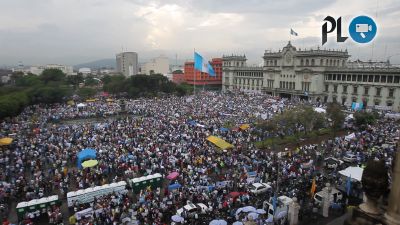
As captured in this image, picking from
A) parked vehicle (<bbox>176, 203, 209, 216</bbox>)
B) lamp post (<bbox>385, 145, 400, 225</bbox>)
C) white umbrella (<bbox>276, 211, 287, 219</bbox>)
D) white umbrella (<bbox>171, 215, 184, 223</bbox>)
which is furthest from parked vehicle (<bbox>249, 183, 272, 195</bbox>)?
lamp post (<bbox>385, 145, 400, 225</bbox>)

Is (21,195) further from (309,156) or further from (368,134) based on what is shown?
(368,134)

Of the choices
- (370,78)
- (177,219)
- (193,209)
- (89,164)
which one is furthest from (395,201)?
(370,78)

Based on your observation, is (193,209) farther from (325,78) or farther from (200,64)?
(325,78)

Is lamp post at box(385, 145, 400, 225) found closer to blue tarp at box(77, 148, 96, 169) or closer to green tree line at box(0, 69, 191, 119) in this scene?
blue tarp at box(77, 148, 96, 169)

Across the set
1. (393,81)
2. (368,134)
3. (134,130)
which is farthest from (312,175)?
(393,81)

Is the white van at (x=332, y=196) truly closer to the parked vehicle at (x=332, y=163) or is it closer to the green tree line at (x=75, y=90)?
the parked vehicle at (x=332, y=163)

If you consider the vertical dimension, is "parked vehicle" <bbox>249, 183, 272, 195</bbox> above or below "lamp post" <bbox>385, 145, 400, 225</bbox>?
below

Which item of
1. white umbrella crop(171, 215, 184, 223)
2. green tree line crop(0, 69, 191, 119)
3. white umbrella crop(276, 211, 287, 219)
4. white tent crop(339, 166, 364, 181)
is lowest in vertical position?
white umbrella crop(276, 211, 287, 219)
